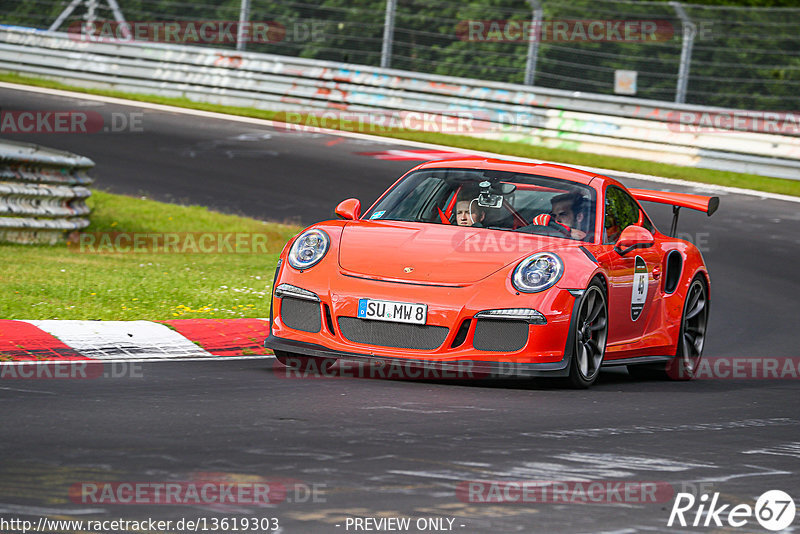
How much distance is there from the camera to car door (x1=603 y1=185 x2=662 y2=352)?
786cm

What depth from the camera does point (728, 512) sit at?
185 inches

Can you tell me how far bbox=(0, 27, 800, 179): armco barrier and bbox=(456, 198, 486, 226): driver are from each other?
11.6 m

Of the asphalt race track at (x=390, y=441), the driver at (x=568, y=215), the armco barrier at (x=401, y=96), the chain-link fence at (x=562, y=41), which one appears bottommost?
the asphalt race track at (x=390, y=441)

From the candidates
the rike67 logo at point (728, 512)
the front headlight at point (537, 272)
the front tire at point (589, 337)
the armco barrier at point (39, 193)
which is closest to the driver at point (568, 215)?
the front tire at point (589, 337)

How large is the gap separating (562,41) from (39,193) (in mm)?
10197

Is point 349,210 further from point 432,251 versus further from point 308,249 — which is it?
point 432,251

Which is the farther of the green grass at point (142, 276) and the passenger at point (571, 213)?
the green grass at point (142, 276)

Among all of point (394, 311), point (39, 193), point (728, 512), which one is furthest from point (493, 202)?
point (39, 193)

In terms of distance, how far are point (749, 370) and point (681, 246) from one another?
1014mm

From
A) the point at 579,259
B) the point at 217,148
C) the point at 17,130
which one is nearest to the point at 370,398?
the point at 579,259

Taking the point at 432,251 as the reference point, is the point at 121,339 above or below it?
below

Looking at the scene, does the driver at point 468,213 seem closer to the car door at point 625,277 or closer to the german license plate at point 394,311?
the car door at point 625,277

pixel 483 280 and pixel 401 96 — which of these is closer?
pixel 483 280

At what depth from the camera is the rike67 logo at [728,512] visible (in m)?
4.54
